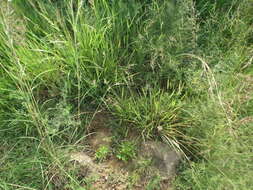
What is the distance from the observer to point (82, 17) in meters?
1.82

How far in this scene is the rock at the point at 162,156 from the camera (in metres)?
1.64

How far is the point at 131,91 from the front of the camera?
70.0 inches

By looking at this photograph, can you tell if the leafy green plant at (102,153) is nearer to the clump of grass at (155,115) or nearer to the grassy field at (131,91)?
the grassy field at (131,91)

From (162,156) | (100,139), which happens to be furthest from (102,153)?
(162,156)

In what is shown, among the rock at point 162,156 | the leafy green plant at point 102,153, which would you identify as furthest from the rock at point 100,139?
the rock at point 162,156

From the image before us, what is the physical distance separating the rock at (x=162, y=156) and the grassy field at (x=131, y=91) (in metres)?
0.05

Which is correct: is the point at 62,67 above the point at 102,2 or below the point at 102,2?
below

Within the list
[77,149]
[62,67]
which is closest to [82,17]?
[62,67]

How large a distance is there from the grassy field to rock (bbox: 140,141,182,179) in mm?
47

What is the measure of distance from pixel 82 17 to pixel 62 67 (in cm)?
39

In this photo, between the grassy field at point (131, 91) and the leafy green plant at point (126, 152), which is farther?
the leafy green plant at point (126, 152)

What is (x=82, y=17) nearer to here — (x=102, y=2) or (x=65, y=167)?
(x=102, y=2)

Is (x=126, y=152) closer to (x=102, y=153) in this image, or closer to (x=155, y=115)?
(x=102, y=153)

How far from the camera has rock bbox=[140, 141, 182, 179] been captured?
5.38 feet
